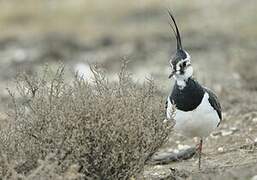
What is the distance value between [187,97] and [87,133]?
1.27m

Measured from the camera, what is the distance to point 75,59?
1995 centimetres

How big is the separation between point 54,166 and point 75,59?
1380 cm

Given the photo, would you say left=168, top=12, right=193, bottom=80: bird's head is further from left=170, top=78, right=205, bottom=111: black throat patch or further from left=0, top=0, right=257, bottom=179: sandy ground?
left=0, top=0, right=257, bottom=179: sandy ground

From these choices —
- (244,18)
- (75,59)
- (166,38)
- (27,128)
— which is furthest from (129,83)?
(244,18)

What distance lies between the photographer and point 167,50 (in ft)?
67.2

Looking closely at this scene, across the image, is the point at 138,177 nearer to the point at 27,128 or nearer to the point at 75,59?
the point at 27,128

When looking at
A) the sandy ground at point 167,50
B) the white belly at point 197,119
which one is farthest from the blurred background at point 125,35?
the white belly at point 197,119

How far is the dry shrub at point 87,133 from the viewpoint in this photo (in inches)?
273

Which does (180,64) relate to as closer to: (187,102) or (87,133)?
(187,102)

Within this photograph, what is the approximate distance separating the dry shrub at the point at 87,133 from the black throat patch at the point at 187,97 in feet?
1.57

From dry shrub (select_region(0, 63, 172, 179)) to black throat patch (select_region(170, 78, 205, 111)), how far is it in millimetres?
479

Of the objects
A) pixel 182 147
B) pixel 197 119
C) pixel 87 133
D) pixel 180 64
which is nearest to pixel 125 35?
pixel 182 147

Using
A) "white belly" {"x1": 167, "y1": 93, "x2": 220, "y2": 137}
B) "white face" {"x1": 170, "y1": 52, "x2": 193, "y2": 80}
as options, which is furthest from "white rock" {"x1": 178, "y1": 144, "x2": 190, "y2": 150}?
"white face" {"x1": 170, "y1": 52, "x2": 193, "y2": 80}

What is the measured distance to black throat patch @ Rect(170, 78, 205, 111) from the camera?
777 cm
